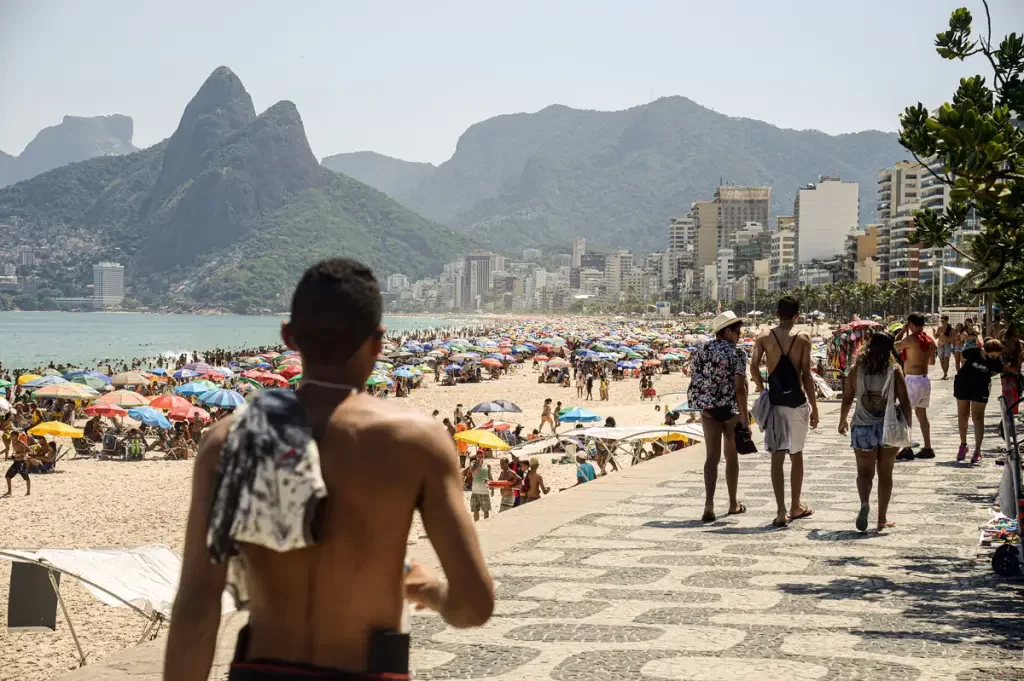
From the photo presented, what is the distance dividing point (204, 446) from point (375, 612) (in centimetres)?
40

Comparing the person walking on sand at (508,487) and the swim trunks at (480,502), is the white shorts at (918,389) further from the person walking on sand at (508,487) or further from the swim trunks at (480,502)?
the swim trunks at (480,502)

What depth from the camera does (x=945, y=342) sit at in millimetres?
21422

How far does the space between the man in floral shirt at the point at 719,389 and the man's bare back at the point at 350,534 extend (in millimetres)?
5615

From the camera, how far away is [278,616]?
1.92 meters

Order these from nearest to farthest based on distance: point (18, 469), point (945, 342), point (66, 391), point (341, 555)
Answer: point (341, 555), point (18, 469), point (945, 342), point (66, 391)

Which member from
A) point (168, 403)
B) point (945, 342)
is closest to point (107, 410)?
point (168, 403)

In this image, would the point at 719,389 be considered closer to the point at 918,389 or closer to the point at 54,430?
the point at 918,389

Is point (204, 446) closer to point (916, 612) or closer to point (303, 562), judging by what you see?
point (303, 562)

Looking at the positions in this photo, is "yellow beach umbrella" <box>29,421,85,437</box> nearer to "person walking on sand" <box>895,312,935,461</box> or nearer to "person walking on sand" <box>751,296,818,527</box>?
"person walking on sand" <box>895,312,935,461</box>

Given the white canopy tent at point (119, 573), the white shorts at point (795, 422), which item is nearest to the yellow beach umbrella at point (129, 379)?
the white canopy tent at point (119, 573)

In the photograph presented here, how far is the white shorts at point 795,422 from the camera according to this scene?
24.1 ft

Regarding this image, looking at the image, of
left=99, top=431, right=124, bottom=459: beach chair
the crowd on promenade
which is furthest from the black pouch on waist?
left=99, top=431, right=124, bottom=459: beach chair

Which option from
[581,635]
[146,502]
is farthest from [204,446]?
[146,502]

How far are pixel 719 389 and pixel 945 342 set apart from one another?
50.8 ft
